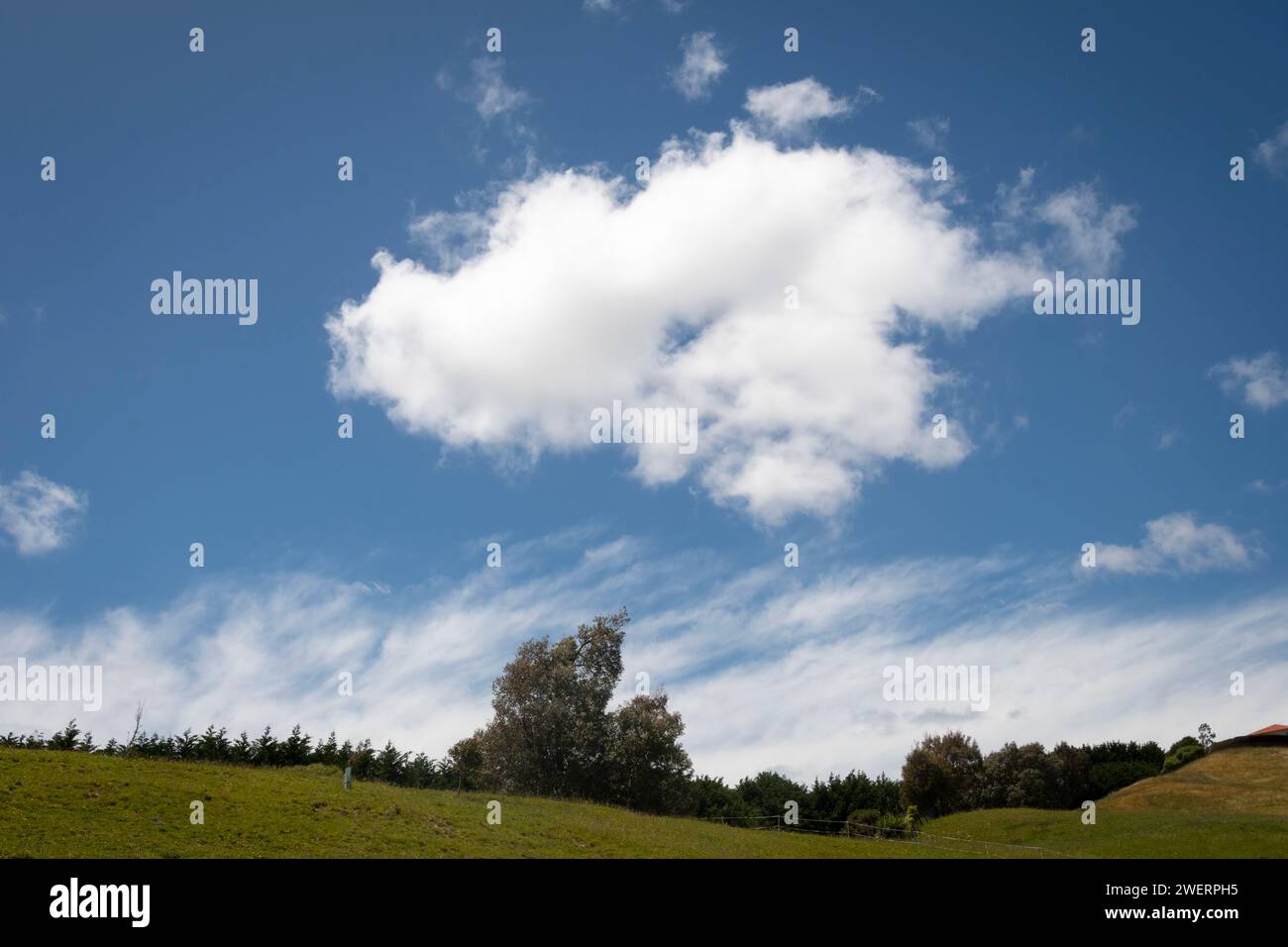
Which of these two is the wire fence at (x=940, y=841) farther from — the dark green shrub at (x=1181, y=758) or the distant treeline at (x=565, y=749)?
the dark green shrub at (x=1181, y=758)

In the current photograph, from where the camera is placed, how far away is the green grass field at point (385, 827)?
34344 millimetres

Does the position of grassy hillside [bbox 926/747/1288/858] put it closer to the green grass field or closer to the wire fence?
the green grass field

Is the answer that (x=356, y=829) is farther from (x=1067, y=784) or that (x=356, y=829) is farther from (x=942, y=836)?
(x=1067, y=784)

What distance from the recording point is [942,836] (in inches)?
2499

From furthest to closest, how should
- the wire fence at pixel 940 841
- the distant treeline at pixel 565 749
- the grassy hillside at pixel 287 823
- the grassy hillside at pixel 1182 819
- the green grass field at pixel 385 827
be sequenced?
the distant treeline at pixel 565 749, the wire fence at pixel 940 841, the grassy hillside at pixel 1182 819, the green grass field at pixel 385 827, the grassy hillside at pixel 287 823

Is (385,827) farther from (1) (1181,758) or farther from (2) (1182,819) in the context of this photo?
(1) (1181,758)

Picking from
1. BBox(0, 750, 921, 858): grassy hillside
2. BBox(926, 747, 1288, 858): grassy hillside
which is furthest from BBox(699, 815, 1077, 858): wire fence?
BBox(0, 750, 921, 858): grassy hillside

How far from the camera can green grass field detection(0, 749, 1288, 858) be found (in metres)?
34.3

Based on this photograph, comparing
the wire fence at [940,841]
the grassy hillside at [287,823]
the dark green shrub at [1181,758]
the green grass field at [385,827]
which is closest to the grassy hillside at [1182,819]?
the green grass field at [385,827]

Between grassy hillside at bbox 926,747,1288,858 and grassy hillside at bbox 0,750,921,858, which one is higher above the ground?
grassy hillside at bbox 0,750,921,858

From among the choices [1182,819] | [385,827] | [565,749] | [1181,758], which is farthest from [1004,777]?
[385,827]
